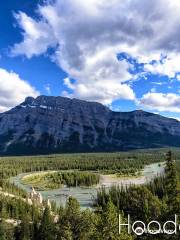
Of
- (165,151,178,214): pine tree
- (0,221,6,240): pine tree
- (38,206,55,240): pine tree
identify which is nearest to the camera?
(165,151,178,214): pine tree

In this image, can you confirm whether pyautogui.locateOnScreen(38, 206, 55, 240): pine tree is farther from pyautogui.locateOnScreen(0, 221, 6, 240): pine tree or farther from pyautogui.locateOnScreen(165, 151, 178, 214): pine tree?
pyautogui.locateOnScreen(165, 151, 178, 214): pine tree

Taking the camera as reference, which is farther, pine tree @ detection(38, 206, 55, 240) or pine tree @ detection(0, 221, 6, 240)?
pine tree @ detection(38, 206, 55, 240)

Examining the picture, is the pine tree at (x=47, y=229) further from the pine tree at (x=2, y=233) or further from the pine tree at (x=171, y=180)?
the pine tree at (x=171, y=180)

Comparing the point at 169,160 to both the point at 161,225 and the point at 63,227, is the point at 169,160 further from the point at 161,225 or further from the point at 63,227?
the point at 63,227

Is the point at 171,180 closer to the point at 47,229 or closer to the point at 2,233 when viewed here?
the point at 47,229

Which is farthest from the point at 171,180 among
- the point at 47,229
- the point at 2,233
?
the point at 2,233

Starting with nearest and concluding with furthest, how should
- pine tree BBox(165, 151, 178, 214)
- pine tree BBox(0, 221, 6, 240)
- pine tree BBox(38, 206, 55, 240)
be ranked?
pine tree BBox(165, 151, 178, 214) < pine tree BBox(0, 221, 6, 240) < pine tree BBox(38, 206, 55, 240)

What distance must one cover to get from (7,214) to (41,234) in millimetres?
26894

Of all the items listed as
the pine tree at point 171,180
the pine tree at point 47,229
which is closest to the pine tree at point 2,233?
the pine tree at point 47,229

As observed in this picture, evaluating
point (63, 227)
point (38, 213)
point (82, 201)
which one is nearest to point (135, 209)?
point (38, 213)

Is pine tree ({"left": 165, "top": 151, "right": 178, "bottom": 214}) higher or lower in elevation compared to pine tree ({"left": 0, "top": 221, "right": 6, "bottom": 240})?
higher

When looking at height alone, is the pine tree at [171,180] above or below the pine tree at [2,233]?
above

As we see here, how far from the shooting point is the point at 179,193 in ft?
160

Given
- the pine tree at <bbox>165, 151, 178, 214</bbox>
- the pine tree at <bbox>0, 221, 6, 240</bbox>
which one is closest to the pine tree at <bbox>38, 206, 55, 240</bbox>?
the pine tree at <bbox>0, 221, 6, 240</bbox>
